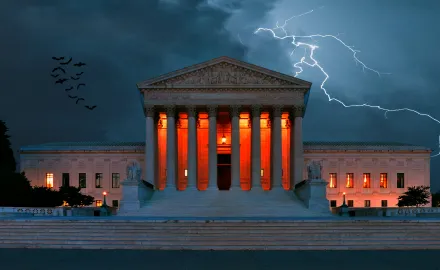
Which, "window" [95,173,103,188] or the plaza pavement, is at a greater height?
"window" [95,173,103,188]

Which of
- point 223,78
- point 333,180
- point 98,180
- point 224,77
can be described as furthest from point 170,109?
point 333,180

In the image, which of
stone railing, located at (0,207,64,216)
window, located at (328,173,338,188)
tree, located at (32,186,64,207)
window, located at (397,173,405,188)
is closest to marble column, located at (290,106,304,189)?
window, located at (328,173,338,188)

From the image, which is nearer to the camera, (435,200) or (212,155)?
(212,155)

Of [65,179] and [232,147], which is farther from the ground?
[232,147]

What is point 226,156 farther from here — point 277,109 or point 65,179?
point 65,179

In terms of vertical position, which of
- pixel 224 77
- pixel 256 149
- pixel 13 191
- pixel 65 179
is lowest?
pixel 13 191

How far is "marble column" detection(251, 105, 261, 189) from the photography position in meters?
58.6

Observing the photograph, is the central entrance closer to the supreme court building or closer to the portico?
the supreme court building

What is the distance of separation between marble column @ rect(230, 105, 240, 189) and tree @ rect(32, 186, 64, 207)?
A: 18405 mm

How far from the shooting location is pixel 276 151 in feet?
196

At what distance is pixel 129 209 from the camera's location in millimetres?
47938

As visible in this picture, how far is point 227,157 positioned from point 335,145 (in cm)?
1655

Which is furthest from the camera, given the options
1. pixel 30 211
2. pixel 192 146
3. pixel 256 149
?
pixel 192 146

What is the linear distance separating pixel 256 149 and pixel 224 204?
9299mm
